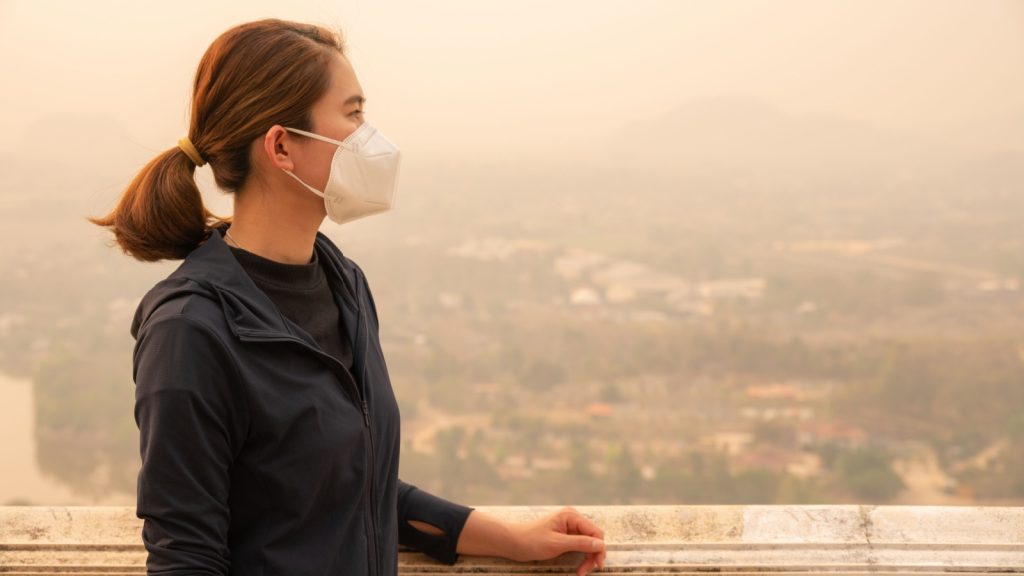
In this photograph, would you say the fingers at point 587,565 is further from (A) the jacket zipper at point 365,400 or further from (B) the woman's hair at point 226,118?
(B) the woman's hair at point 226,118

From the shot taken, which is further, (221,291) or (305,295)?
(305,295)

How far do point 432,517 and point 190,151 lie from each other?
0.67 meters

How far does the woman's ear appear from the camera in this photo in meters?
1.02

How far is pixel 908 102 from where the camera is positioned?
30.3m

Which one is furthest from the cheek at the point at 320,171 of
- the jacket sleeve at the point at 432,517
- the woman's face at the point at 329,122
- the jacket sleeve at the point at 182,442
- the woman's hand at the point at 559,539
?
the woman's hand at the point at 559,539

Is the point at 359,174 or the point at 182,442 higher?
the point at 359,174

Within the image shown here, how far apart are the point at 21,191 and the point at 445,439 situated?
12.0 m

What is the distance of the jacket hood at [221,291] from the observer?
94 centimetres

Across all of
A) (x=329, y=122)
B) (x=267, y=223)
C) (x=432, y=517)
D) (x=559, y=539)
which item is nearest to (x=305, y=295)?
(x=267, y=223)

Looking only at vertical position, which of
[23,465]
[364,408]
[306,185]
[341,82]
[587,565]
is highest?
[23,465]

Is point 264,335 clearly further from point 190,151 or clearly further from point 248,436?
point 190,151

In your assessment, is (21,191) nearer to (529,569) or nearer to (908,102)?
(529,569)

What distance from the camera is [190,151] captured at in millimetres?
1047

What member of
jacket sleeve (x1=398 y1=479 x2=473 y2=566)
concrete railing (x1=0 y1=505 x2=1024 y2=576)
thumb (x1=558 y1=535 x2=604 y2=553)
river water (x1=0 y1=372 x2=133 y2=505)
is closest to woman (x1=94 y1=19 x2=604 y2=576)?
jacket sleeve (x1=398 y1=479 x2=473 y2=566)
